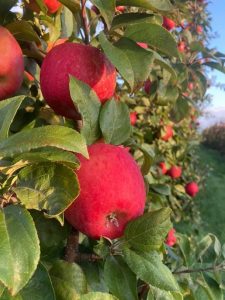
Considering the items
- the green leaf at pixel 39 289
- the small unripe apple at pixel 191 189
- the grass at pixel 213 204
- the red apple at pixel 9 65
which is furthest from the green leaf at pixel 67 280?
the grass at pixel 213 204

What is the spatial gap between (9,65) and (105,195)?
0.28 m

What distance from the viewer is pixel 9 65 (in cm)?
82

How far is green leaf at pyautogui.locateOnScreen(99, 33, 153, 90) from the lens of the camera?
0.79 metres

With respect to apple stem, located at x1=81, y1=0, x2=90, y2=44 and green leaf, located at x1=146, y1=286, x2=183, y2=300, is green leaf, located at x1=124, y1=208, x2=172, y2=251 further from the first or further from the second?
apple stem, located at x1=81, y1=0, x2=90, y2=44

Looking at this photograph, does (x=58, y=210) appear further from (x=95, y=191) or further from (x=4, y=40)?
(x=4, y=40)

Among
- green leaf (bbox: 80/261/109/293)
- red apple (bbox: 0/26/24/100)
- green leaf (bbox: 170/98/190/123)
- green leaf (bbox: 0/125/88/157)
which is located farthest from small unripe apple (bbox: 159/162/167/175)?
green leaf (bbox: 0/125/88/157)

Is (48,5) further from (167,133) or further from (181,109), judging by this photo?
(167,133)

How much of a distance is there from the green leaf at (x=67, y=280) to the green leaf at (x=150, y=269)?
3.5 inches

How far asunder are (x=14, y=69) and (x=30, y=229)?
1.18 ft

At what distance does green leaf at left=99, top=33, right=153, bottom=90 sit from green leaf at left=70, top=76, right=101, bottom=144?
67 mm

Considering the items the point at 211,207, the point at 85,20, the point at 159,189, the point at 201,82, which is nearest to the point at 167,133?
the point at 159,189

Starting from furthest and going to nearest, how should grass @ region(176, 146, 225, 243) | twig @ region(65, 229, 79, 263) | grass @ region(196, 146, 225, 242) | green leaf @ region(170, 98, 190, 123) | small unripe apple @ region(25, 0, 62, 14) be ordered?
grass @ region(196, 146, 225, 242) → grass @ region(176, 146, 225, 243) → green leaf @ region(170, 98, 190, 123) → small unripe apple @ region(25, 0, 62, 14) → twig @ region(65, 229, 79, 263)

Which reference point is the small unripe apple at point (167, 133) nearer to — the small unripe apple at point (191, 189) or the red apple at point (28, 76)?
the small unripe apple at point (191, 189)

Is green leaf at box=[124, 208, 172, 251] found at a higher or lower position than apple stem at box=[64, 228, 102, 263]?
higher
